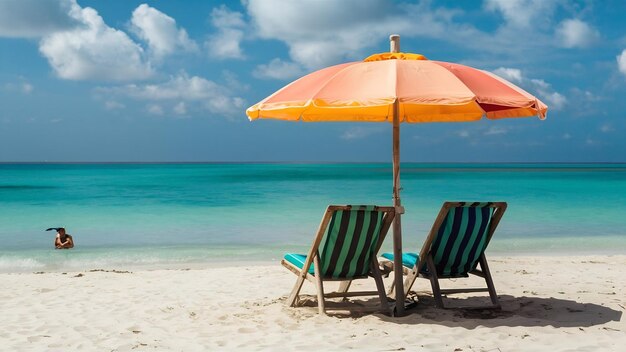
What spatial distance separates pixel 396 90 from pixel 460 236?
125 cm

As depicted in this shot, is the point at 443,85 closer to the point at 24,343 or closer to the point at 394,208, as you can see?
the point at 394,208

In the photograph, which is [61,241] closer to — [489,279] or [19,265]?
[19,265]

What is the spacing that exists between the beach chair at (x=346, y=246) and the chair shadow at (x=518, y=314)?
36cm

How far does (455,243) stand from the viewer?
462 cm

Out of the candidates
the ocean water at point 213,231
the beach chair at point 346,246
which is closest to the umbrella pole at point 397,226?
the beach chair at point 346,246

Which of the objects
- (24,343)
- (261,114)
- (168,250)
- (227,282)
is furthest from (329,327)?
(168,250)

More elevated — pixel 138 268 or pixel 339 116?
pixel 339 116

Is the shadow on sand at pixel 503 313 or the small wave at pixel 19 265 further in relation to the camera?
the small wave at pixel 19 265

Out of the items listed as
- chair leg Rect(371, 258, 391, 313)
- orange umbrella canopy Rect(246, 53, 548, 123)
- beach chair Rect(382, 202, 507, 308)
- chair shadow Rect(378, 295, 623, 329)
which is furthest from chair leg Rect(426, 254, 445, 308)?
orange umbrella canopy Rect(246, 53, 548, 123)

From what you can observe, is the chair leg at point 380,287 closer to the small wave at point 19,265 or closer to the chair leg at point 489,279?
the chair leg at point 489,279

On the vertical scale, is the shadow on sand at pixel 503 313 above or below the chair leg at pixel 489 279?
below

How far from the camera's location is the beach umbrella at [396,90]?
13.1ft

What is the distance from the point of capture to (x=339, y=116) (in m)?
5.62

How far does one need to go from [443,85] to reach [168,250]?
7.63 metres
